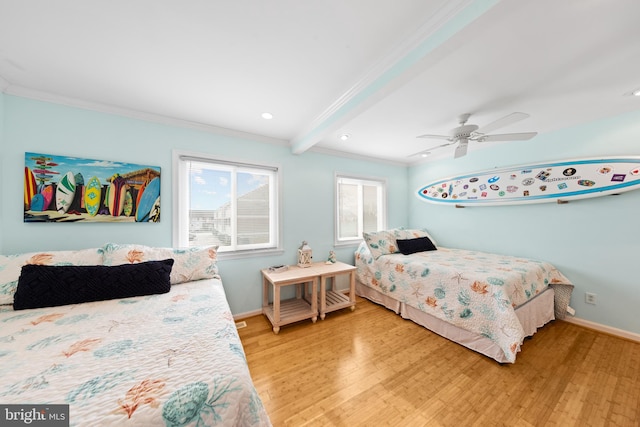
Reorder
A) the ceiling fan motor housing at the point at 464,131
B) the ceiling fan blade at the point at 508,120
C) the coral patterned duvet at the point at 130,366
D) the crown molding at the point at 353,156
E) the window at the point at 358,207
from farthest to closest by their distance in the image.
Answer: the window at the point at 358,207 → the crown molding at the point at 353,156 → the ceiling fan motor housing at the point at 464,131 → the ceiling fan blade at the point at 508,120 → the coral patterned duvet at the point at 130,366

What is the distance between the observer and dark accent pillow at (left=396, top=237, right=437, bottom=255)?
10.4ft

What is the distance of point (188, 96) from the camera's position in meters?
1.87

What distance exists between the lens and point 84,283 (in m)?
1.49

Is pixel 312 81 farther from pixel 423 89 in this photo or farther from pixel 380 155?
pixel 380 155

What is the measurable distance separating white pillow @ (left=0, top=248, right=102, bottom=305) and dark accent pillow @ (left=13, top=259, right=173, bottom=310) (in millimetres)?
124

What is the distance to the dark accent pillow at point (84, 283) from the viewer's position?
138cm

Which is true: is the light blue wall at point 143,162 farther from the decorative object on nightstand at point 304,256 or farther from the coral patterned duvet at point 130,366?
the coral patterned duvet at point 130,366

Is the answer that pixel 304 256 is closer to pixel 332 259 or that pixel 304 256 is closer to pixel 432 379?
pixel 332 259

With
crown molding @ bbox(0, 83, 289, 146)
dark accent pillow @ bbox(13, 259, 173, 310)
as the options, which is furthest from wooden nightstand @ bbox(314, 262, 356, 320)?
crown molding @ bbox(0, 83, 289, 146)

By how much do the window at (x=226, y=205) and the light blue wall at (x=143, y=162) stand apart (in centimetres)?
12

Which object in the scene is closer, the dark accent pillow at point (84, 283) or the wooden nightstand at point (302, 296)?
the dark accent pillow at point (84, 283)

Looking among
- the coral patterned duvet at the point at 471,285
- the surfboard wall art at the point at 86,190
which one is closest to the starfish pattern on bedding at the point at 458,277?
the coral patterned duvet at the point at 471,285

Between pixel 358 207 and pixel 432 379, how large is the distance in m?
2.56

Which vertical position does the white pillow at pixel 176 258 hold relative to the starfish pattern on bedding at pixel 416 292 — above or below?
above
